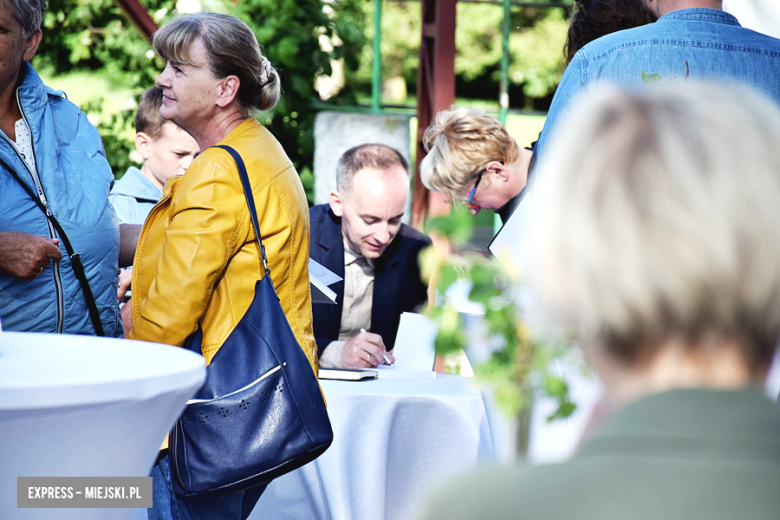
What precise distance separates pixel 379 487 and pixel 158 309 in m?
1.03

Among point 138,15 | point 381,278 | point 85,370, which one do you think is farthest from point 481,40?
point 85,370

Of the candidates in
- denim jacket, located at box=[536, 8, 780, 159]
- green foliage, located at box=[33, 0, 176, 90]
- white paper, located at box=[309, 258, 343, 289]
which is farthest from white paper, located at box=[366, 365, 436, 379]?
green foliage, located at box=[33, 0, 176, 90]

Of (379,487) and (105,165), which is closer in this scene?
(105,165)

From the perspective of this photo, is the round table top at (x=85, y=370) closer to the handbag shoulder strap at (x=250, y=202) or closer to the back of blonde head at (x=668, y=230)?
the handbag shoulder strap at (x=250, y=202)

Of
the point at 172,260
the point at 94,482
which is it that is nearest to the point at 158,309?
the point at 172,260

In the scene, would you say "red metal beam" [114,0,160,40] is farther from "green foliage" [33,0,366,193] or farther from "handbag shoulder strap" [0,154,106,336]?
"handbag shoulder strap" [0,154,106,336]

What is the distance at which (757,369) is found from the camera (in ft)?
1.65

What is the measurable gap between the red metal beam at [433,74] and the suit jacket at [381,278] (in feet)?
4.92

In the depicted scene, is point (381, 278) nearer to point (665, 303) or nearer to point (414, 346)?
point (414, 346)

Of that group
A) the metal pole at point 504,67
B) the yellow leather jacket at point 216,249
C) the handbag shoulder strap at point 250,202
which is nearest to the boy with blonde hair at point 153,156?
the yellow leather jacket at point 216,249

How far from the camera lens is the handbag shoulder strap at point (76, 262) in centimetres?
160

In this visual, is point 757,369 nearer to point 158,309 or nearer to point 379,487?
point 158,309

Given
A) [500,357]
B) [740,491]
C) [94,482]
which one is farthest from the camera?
[94,482]

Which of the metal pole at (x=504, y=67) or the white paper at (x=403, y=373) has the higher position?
the metal pole at (x=504, y=67)
